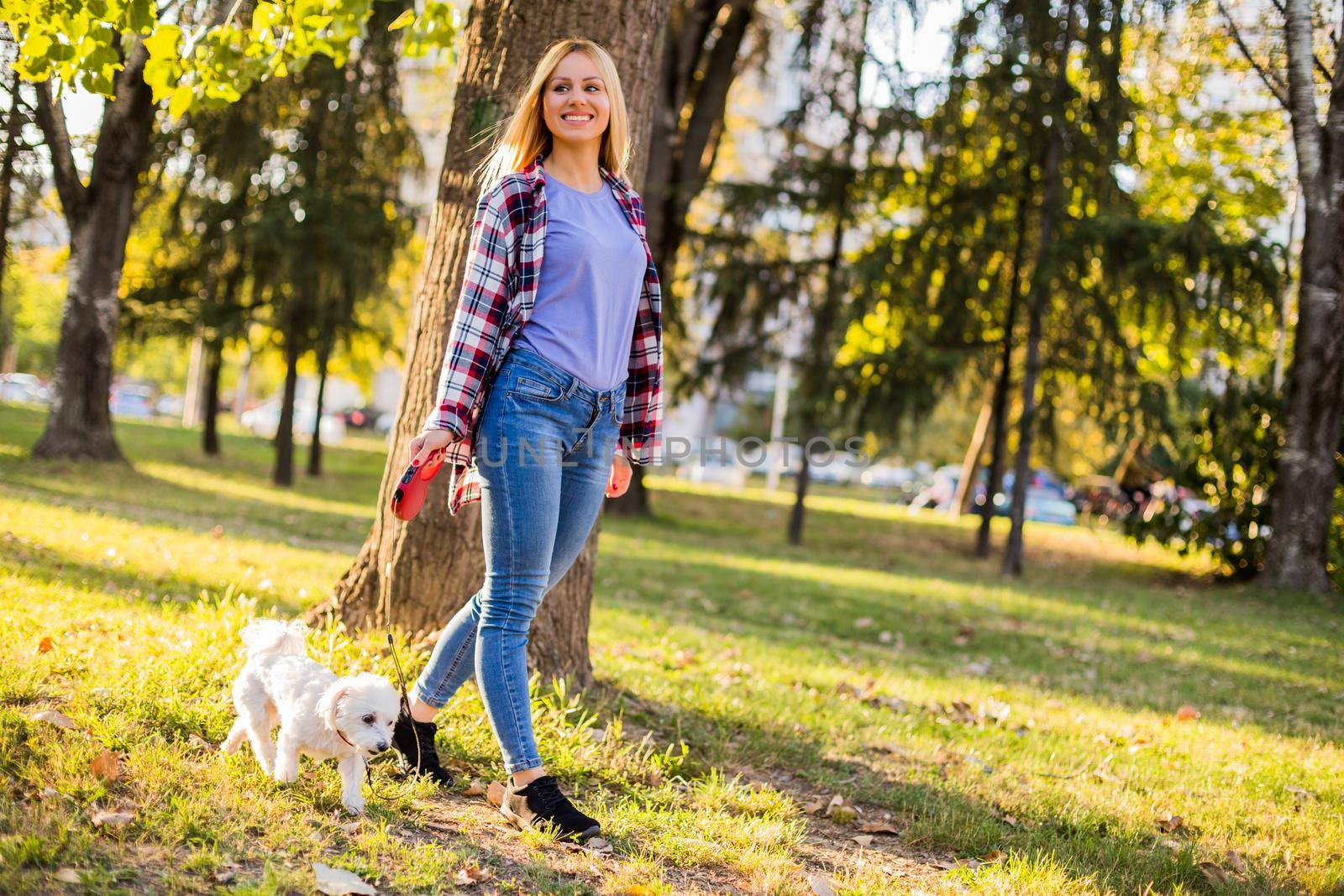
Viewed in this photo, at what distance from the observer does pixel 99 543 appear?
7234 mm

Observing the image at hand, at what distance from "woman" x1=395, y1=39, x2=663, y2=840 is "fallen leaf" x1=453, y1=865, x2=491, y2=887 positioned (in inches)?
11.9

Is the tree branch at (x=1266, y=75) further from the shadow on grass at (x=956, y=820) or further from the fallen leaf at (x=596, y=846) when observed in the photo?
the fallen leaf at (x=596, y=846)

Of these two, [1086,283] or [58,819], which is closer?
[58,819]

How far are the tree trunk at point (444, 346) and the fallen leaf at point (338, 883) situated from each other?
5.75 ft

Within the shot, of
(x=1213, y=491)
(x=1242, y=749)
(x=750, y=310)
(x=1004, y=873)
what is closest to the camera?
(x=1004, y=873)

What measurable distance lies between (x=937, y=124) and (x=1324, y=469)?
22.6 ft

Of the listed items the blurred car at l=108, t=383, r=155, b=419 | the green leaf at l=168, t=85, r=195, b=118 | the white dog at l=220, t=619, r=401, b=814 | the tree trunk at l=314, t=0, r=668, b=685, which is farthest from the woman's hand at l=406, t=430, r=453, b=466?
the blurred car at l=108, t=383, r=155, b=419

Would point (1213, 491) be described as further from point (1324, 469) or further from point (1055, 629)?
point (1055, 629)

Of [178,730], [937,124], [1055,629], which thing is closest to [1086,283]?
[937,124]

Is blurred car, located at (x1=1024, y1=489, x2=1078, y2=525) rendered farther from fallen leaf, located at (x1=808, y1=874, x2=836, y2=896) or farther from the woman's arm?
the woman's arm

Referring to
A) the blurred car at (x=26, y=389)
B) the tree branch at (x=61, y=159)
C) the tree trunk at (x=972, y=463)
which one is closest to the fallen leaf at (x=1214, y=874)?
the tree branch at (x=61, y=159)

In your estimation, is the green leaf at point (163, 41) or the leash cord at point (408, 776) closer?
the leash cord at point (408, 776)

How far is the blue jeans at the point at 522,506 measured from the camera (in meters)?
2.99

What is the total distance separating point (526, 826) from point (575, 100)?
219cm
